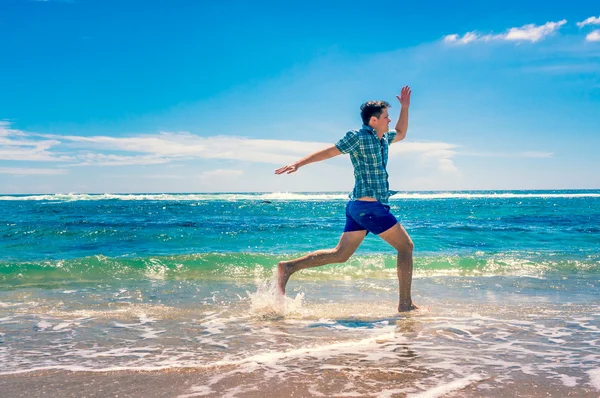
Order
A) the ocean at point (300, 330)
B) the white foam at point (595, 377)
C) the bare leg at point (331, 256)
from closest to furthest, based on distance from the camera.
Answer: the white foam at point (595, 377) < the ocean at point (300, 330) < the bare leg at point (331, 256)

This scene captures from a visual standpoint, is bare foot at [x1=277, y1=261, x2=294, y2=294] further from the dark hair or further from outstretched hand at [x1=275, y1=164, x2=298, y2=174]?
the dark hair

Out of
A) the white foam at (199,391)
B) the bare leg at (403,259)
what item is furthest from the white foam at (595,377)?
the white foam at (199,391)

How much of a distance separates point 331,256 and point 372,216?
66cm

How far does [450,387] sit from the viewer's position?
3.08m

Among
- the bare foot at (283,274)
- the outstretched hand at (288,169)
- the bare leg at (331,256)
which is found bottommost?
the bare foot at (283,274)

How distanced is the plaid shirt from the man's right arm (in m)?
0.07

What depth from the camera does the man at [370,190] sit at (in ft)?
17.0

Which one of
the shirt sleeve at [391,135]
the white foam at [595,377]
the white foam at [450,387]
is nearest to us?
the white foam at [450,387]

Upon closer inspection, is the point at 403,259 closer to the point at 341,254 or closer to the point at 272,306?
the point at 341,254

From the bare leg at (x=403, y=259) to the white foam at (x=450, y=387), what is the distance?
2.18 meters

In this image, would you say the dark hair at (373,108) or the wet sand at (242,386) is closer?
the wet sand at (242,386)

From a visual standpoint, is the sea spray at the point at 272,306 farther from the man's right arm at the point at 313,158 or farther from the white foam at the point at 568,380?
the white foam at the point at 568,380

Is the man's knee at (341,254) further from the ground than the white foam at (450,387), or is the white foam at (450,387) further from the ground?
the man's knee at (341,254)

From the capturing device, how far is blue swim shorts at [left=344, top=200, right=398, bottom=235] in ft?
17.0
